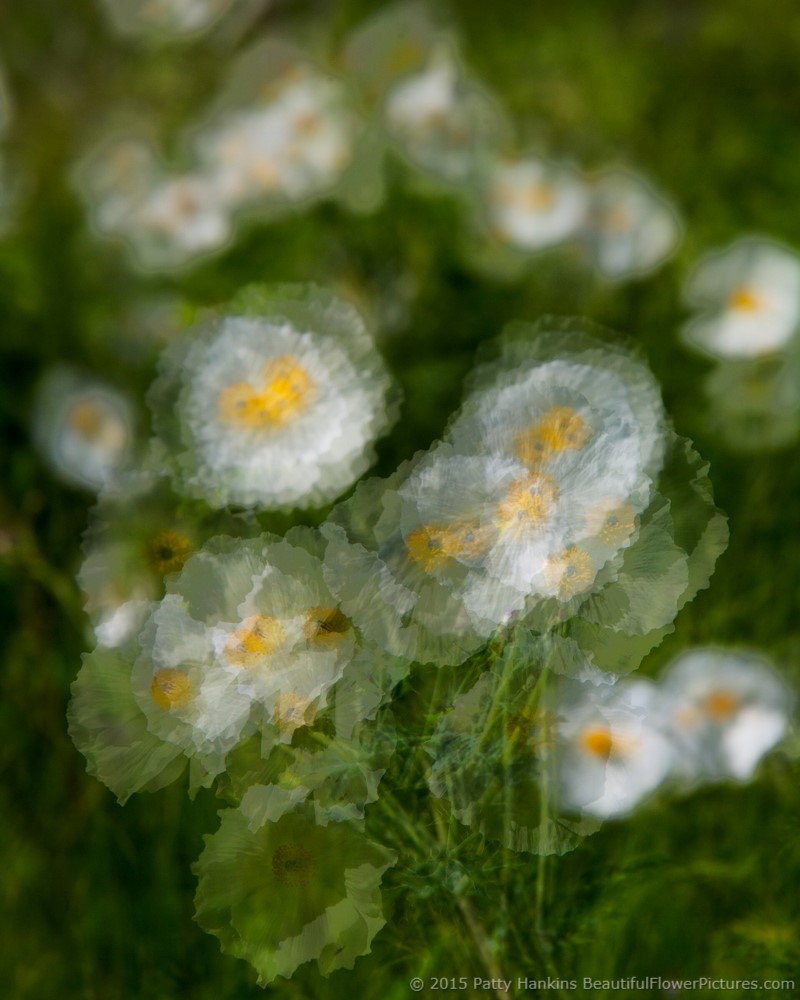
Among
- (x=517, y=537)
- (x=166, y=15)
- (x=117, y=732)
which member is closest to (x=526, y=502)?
(x=517, y=537)

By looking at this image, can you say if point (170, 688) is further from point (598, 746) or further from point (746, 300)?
point (746, 300)

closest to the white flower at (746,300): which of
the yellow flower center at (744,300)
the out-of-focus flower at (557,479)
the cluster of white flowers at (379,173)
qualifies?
the yellow flower center at (744,300)

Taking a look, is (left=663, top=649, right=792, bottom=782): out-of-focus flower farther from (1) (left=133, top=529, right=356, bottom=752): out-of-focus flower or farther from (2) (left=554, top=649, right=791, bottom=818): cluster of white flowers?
Answer: (1) (left=133, top=529, right=356, bottom=752): out-of-focus flower

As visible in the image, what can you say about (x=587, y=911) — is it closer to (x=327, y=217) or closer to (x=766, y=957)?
(x=766, y=957)

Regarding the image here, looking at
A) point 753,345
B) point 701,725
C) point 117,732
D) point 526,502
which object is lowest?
point 701,725

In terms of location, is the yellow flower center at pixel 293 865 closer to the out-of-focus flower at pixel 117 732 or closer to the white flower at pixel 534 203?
the out-of-focus flower at pixel 117 732
